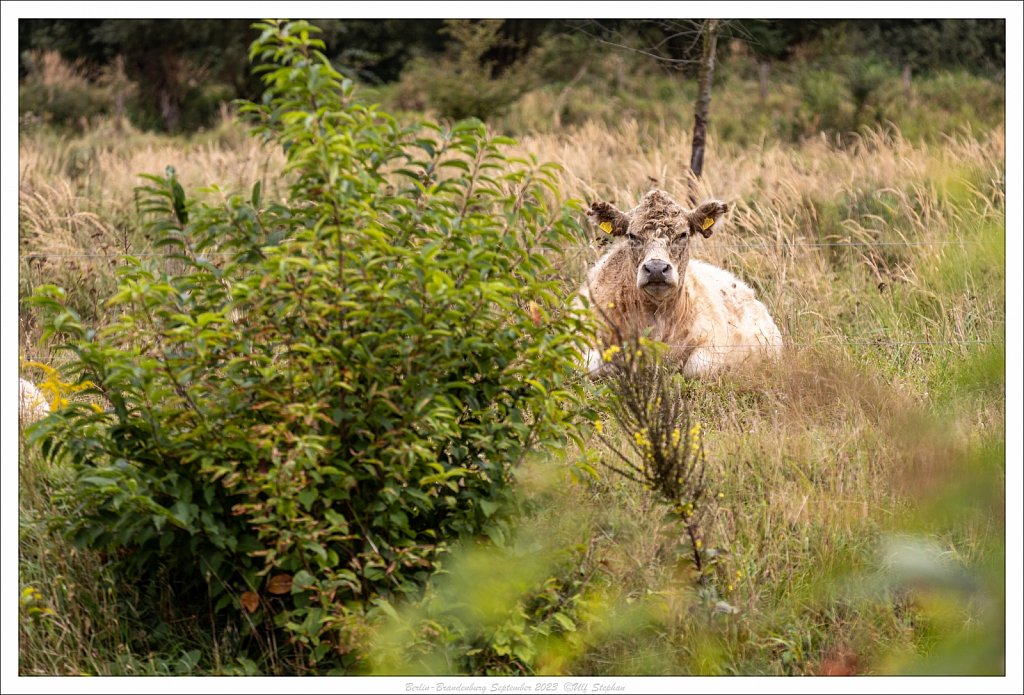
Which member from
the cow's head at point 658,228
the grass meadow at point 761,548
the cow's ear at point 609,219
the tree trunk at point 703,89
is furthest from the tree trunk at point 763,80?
the grass meadow at point 761,548

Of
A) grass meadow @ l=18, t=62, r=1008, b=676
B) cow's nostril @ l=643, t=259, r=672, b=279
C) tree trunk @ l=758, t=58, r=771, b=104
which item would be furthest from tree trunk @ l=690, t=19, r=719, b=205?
tree trunk @ l=758, t=58, r=771, b=104

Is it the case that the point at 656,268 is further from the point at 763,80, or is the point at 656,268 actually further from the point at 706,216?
the point at 763,80

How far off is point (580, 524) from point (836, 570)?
42.0 inches

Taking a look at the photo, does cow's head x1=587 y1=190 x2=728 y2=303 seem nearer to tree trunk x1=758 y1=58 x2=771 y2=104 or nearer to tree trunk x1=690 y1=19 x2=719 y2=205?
tree trunk x1=690 y1=19 x2=719 y2=205

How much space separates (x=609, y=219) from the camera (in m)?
6.98

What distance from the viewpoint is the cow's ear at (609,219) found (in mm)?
6898

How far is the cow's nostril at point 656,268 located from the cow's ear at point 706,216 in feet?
1.97

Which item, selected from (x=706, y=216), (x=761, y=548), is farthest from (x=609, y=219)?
(x=761, y=548)

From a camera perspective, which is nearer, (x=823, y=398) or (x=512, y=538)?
(x=512, y=538)

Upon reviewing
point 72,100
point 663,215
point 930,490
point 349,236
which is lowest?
point 72,100

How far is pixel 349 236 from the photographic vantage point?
399cm

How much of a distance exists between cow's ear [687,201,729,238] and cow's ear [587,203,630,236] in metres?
0.42

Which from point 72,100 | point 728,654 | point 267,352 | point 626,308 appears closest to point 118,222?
point 626,308

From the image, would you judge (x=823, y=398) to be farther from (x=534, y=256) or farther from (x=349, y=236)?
(x=349, y=236)
